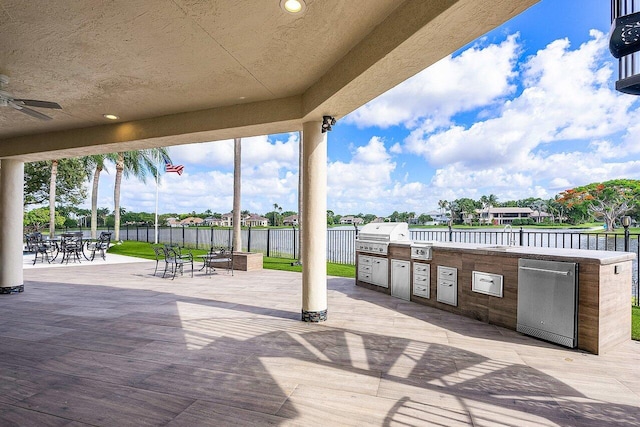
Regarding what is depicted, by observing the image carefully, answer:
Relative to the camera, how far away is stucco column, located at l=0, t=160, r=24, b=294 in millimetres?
6016

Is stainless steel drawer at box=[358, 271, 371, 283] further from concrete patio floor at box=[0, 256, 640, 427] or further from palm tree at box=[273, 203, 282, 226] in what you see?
palm tree at box=[273, 203, 282, 226]

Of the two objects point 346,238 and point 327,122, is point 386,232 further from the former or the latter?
point 346,238

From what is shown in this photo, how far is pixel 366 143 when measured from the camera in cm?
2889

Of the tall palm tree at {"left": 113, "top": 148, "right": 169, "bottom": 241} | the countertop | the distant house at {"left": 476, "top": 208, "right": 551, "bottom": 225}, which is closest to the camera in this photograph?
the countertop

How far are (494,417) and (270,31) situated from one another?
3399mm

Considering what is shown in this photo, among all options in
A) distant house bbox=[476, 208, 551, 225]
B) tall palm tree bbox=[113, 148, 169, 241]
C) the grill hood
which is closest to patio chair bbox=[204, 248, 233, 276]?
the grill hood

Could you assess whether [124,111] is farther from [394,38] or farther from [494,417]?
[494,417]

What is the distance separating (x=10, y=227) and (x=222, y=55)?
6237mm

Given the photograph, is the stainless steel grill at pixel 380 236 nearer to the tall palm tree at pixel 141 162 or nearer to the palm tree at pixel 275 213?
the tall palm tree at pixel 141 162

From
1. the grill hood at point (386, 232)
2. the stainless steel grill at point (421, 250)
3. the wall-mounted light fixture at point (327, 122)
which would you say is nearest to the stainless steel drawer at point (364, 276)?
the grill hood at point (386, 232)

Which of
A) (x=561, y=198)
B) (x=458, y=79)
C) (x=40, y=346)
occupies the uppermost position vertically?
(x=458, y=79)

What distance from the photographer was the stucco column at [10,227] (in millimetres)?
6016

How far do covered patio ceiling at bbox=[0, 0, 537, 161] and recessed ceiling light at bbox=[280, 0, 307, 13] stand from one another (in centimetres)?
5

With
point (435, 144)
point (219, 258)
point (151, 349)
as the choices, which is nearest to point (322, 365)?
point (151, 349)
